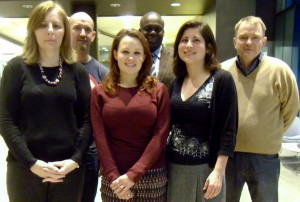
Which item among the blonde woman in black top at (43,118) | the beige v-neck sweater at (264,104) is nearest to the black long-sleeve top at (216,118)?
the beige v-neck sweater at (264,104)

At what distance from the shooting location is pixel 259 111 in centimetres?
206

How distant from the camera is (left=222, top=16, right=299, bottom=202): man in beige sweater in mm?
2064

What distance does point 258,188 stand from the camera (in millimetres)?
2113

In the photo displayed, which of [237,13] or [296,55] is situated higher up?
[237,13]

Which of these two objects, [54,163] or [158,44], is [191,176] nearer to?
[54,163]

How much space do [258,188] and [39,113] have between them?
1445 mm

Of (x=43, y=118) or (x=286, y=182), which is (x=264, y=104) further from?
(x=286, y=182)

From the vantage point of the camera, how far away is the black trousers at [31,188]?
5.29 ft

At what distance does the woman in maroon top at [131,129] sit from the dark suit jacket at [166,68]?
1.03 ft

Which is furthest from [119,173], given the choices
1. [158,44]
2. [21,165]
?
[158,44]

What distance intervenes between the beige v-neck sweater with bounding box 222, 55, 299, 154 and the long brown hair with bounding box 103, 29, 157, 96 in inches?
27.1

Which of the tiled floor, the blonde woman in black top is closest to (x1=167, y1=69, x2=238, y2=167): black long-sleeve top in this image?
the blonde woman in black top

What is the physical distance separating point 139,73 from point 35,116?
584 mm

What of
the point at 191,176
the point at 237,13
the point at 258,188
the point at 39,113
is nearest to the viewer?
the point at 39,113
